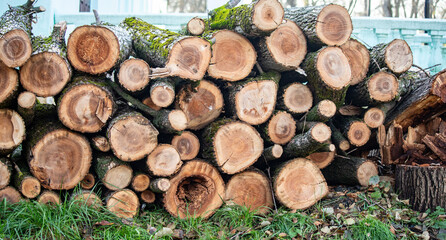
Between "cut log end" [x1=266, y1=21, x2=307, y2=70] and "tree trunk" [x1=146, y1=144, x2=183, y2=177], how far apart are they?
1.21m

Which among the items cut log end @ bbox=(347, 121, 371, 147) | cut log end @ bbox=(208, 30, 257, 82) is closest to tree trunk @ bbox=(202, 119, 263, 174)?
cut log end @ bbox=(208, 30, 257, 82)

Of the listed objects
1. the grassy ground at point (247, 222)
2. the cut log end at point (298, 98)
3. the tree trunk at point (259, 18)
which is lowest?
the grassy ground at point (247, 222)

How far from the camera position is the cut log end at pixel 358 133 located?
3543mm

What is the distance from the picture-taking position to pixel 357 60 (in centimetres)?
368

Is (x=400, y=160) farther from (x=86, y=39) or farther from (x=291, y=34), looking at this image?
(x=86, y=39)

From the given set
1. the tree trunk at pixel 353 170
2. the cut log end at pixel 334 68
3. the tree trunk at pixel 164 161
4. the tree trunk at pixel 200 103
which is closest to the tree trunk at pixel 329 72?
the cut log end at pixel 334 68

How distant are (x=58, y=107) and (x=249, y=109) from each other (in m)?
1.49

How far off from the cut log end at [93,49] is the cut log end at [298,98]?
153 centimetres

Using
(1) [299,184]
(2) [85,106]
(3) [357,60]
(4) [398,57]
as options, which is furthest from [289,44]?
(2) [85,106]

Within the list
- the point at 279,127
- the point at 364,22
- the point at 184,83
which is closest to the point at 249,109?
the point at 279,127

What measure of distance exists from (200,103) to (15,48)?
140 cm

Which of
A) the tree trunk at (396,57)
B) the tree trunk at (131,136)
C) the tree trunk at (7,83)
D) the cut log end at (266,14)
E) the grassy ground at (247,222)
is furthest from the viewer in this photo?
the tree trunk at (396,57)

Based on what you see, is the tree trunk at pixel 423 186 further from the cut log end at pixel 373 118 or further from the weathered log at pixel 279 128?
the weathered log at pixel 279 128

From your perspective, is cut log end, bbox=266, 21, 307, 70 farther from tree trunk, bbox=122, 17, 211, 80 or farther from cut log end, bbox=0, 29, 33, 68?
cut log end, bbox=0, 29, 33, 68
